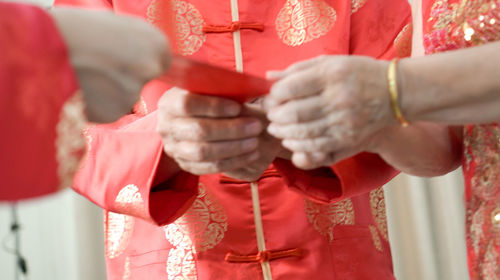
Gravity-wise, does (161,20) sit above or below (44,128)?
above

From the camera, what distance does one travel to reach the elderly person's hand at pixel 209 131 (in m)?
0.82

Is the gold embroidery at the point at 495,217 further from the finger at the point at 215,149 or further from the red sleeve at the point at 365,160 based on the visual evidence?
the finger at the point at 215,149

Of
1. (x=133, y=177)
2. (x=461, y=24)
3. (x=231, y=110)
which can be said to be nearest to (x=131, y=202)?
(x=133, y=177)

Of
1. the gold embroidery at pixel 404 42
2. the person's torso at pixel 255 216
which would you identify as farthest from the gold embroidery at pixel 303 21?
the gold embroidery at pixel 404 42

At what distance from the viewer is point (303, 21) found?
116 centimetres

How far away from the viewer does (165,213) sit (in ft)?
3.07

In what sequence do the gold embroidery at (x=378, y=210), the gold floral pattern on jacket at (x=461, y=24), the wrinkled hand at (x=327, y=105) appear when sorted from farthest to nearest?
the gold embroidery at (x=378, y=210), the gold floral pattern on jacket at (x=461, y=24), the wrinkled hand at (x=327, y=105)

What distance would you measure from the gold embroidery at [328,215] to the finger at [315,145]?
0.30 metres

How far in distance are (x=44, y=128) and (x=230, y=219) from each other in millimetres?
563

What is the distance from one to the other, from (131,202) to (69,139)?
1.32ft

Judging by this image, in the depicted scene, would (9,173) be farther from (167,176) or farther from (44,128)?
(167,176)

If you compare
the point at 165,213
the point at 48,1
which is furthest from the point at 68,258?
the point at 165,213

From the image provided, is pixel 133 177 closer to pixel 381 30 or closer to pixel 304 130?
pixel 304 130

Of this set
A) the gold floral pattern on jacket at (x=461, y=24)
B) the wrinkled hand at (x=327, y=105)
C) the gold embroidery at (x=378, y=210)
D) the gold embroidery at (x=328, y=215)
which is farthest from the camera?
the gold embroidery at (x=378, y=210)
